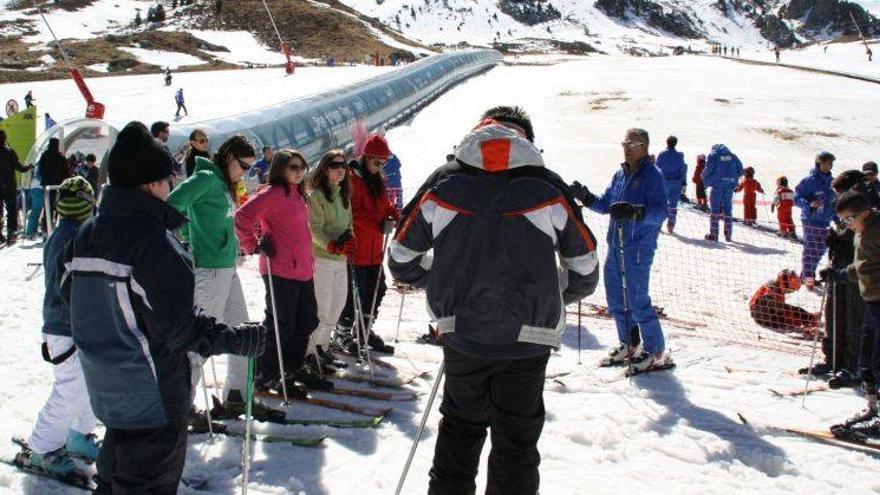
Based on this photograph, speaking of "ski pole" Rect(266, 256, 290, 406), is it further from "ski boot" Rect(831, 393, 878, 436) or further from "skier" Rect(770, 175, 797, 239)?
"skier" Rect(770, 175, 797, 239)

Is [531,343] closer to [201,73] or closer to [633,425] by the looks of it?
[633,425]

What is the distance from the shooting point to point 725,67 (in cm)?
4525

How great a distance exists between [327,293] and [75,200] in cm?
216

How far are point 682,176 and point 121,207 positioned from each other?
11.5 metres

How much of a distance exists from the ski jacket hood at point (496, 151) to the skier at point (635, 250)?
2.40 meters

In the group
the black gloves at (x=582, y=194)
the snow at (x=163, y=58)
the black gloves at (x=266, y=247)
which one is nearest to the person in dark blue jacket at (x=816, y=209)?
the black gloves at (x=582, y=194)

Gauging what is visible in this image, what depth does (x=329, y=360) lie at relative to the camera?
5727mm

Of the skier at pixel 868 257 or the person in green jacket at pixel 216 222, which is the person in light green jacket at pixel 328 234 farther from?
the skier at pixel 868 257

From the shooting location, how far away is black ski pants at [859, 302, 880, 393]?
4895mm

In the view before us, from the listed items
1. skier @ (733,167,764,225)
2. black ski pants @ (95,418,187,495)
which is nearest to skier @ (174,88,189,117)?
skier @ (733,167,764,225)

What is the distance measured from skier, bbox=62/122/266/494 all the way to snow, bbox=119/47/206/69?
5687 cm

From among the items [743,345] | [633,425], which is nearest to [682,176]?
[743,345]

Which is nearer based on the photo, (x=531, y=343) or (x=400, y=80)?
(x=531, y=343)

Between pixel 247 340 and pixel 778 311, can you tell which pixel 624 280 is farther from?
pixel 247 340
